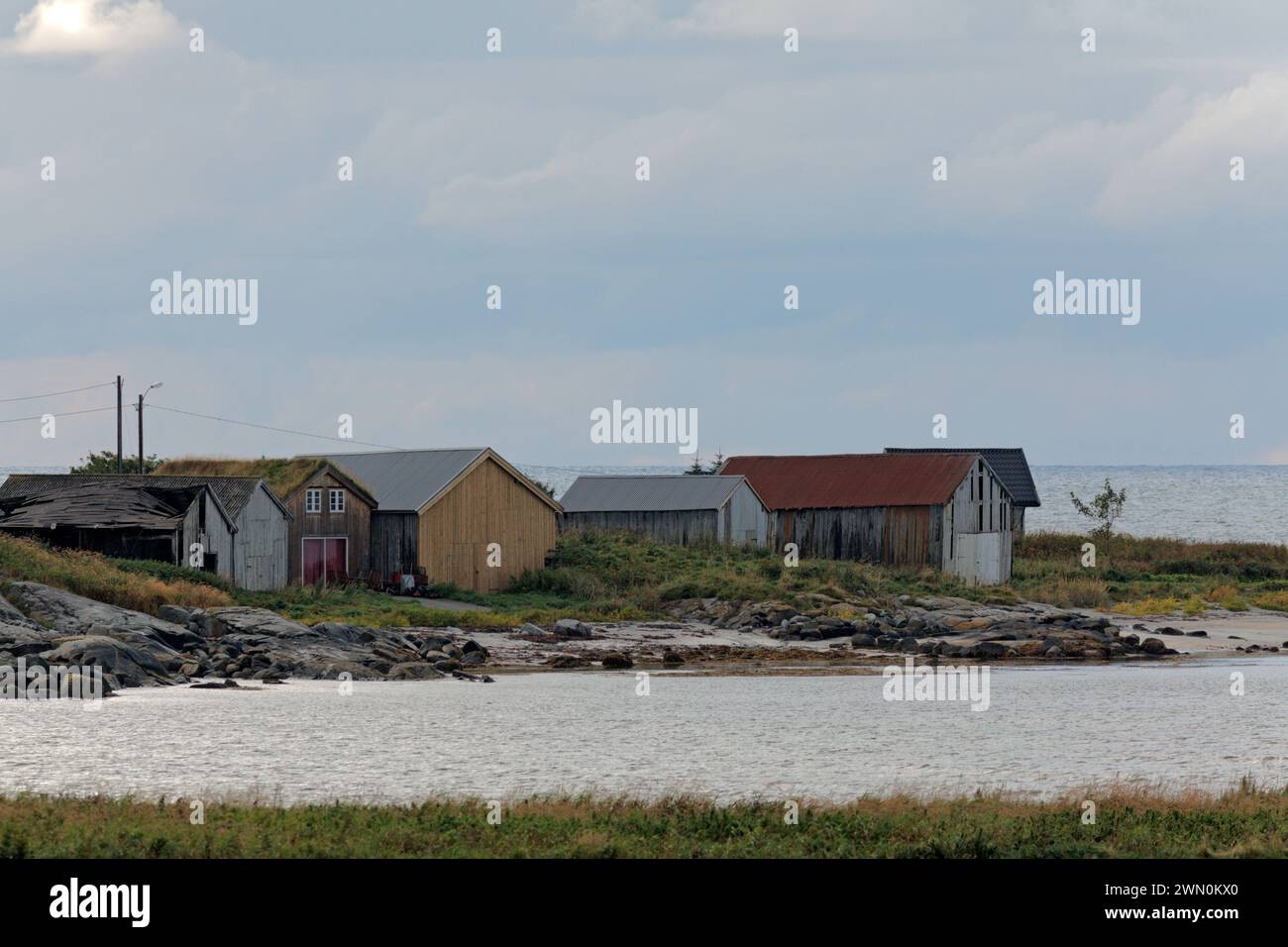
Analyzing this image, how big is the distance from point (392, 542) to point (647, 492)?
19.3m

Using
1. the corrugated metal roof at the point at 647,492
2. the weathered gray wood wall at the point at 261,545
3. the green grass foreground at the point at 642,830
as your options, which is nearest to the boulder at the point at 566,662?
the weathered gray wood wall at the point at 261,545

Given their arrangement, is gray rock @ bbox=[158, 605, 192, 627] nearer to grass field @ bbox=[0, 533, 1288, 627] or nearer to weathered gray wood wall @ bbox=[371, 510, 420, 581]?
grass field @ bbox=[0, 533, 1288, 627]

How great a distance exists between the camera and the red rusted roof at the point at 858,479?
7075 centimetres

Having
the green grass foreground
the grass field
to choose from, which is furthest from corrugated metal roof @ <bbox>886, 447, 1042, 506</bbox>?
the green grass foreground

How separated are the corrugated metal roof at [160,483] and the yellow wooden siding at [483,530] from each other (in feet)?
22.5

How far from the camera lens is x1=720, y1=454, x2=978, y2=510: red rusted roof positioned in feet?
232

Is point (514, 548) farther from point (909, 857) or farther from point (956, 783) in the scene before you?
point (909, 857)

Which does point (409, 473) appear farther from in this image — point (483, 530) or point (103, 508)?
point (103, 508)

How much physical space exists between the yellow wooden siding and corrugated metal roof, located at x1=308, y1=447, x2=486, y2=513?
54 cm

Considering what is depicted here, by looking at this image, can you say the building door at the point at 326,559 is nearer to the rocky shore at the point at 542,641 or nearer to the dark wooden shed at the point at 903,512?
the rocky shore at the point at 542,641

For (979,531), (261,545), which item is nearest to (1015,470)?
(979,531)
